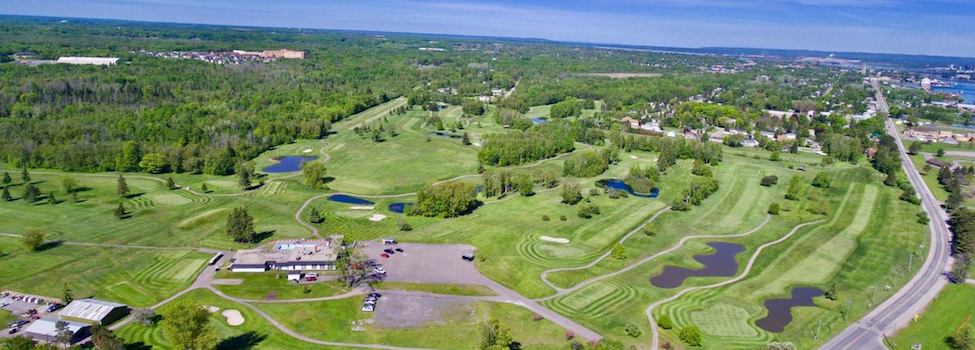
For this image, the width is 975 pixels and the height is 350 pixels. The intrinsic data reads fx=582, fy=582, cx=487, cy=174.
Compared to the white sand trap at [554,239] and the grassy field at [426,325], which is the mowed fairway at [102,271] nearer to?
the grassy field at [426,325]

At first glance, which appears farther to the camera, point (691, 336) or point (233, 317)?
point (233, 317)

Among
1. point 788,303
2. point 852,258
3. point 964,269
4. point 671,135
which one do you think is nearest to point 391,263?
point 788,303

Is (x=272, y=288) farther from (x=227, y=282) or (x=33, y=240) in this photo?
(x=33, y=240)

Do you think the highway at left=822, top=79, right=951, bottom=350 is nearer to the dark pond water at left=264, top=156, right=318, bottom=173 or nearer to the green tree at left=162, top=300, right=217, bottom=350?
the green tree at left=162, top=300, right=217, bottom=350

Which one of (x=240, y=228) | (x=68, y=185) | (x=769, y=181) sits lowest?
(x=68, y=185)

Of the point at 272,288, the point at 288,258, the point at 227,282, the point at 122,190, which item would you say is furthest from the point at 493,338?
the point at 122,190

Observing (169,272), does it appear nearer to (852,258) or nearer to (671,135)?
(852,258)
